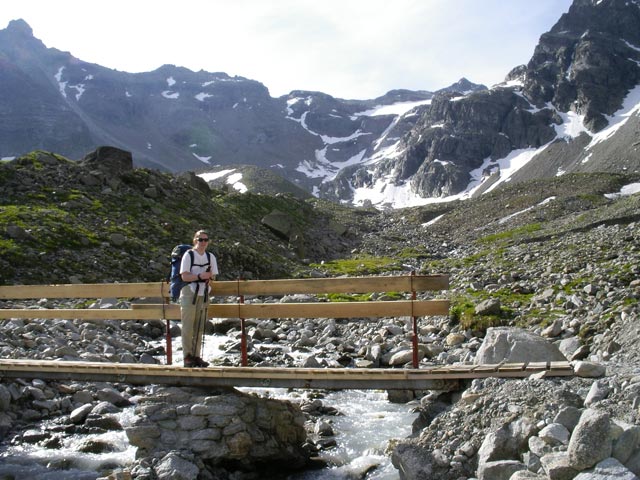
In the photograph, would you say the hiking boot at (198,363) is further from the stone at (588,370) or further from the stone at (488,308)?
the stone at (488,308)

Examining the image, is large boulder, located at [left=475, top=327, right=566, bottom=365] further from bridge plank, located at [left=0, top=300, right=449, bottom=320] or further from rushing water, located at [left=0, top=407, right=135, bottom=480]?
rushing water, located at [left=0, top=407, right=135, bottom=480]

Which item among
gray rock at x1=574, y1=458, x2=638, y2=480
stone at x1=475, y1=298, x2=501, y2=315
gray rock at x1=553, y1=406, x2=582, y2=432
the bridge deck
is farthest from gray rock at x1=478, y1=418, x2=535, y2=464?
stone at x1=475, y1=298, x2=501, y2=315

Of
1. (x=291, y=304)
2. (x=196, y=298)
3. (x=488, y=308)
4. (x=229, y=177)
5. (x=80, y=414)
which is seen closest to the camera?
(x=291, y=304)

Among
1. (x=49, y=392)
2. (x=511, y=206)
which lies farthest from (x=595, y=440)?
(x=511, y=206)

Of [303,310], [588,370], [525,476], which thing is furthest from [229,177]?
[525,476]

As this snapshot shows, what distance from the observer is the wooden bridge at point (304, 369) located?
32.7 ft

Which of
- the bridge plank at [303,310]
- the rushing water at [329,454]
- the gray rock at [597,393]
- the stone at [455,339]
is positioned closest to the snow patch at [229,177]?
the stone at [455,339]

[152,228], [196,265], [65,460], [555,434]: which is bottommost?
[65,460]

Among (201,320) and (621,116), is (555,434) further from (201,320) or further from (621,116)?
(621,116)

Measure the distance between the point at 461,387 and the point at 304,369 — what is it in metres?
2.94

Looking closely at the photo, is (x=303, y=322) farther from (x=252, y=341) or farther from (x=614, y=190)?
(x=614, y=190)

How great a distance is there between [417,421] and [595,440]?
3.70 meters

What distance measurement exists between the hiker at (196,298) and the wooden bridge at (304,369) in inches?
24.4

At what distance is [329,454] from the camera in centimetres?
1176
